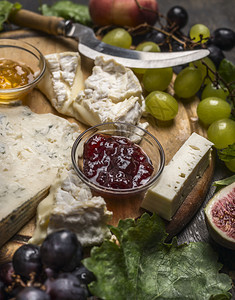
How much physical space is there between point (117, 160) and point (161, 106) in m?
0.61

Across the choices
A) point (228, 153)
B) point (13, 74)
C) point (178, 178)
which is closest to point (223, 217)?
point (178, 178)

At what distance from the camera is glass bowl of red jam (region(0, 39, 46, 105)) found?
9.03ft

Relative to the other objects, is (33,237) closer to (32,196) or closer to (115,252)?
(32,196)

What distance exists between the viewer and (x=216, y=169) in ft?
9.16

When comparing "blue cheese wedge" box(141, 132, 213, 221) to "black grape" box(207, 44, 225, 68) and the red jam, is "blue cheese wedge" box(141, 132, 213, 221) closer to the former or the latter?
the red jam

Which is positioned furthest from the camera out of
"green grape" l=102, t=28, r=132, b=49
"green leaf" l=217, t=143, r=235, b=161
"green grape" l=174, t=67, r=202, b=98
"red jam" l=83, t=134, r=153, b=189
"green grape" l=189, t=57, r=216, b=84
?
"green grape" l=102, t=28, r=132, b=49

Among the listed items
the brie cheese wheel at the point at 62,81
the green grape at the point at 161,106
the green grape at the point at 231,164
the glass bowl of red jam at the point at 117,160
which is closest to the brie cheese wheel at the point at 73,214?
the glass bowl of red jam at the point at 117,160

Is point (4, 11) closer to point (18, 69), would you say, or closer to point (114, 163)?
point (18, 69)

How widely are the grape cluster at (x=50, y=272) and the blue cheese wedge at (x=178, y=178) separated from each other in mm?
543

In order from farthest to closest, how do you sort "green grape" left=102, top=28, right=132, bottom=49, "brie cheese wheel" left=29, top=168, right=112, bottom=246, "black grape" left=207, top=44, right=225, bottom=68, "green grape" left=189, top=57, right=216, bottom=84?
"black grape" left=207, top=44, right=225, bottom=68, "green grape" left=102, top=28, right=132, bottom=49, "green grape" left=189, top=57, right=216, bottom=84, "brie cheese wheel" left=29, top=168, right=112, bottom=246

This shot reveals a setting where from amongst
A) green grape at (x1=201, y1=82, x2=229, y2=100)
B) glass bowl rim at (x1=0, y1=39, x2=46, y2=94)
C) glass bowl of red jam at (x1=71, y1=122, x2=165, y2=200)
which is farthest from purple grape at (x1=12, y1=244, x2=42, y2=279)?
green grape at (x1=201, y1=82, x2=229, y2=100)

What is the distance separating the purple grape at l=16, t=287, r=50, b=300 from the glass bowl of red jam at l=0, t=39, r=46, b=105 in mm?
1356

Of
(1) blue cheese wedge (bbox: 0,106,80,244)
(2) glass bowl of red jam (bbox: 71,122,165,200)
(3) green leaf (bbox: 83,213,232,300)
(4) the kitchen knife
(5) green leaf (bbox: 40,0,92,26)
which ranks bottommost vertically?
(3) green leaf (bbox: 83,213,232,300)

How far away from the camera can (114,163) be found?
7.75 feet
